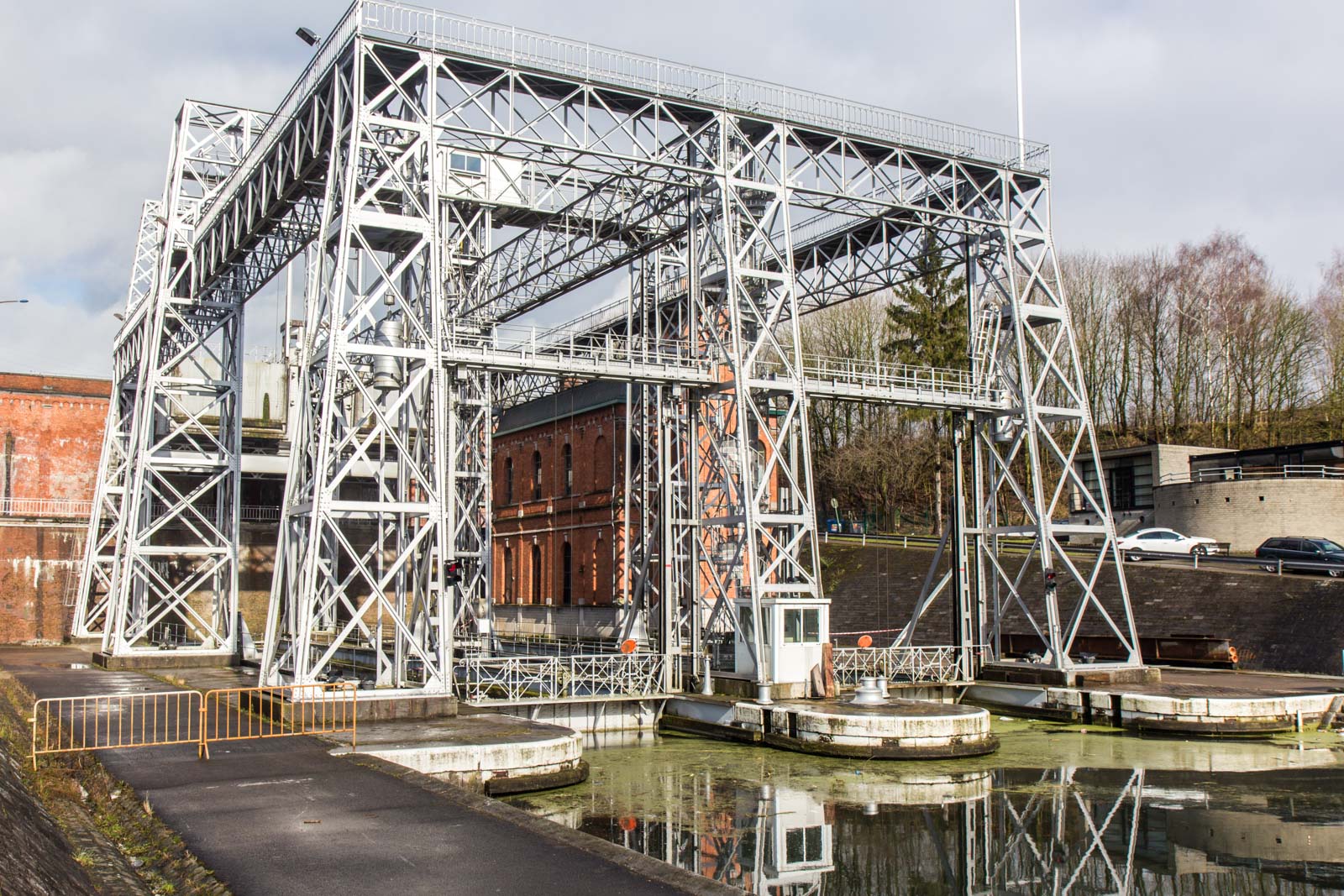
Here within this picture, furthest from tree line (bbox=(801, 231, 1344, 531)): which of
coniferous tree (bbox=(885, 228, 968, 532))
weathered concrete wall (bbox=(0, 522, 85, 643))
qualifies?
weathered concrete wall (bbox=(0, 522, 85, 643))

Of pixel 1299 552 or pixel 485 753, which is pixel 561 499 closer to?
pixel 1299 552

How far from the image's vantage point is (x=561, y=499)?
148ft

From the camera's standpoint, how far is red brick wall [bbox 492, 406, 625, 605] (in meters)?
41.2

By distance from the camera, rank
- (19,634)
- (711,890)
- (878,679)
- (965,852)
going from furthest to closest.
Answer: (19,634)
(878,679)
(965,852)
(711,890)

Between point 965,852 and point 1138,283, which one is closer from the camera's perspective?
point 965,852

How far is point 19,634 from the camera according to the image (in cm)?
4078

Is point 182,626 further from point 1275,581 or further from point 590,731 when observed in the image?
point 1275,581

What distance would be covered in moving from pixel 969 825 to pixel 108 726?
39.9 ft

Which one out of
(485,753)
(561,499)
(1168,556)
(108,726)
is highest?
(561,499)

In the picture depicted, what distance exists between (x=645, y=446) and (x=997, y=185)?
11.5 m

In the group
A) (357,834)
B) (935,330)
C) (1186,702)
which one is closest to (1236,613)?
(1186,702)

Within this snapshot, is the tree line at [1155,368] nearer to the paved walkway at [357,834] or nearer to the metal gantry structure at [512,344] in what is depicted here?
the metal gantry structure at [512,344]

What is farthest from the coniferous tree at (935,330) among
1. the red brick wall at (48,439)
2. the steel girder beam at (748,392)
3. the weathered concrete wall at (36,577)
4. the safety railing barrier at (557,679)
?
the red brick wall at (48,439)

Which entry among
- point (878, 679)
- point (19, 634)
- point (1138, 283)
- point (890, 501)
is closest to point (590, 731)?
point (878, 679)
